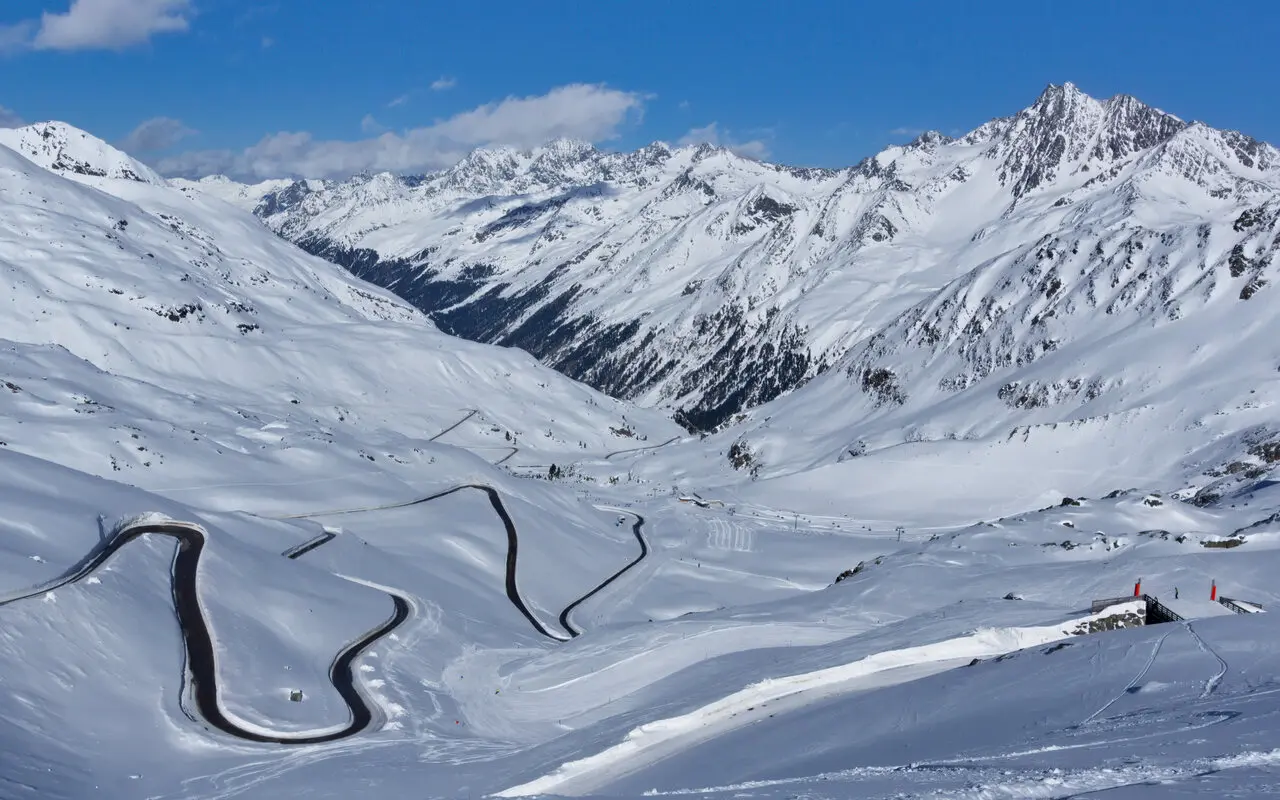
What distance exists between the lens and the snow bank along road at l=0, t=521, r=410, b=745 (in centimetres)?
3622

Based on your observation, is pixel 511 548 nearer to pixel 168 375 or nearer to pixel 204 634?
pixel 204 634

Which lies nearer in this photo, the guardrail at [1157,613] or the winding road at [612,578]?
the guardrail at [1157,613]

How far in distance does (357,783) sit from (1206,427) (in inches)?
5278

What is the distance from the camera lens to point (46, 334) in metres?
148

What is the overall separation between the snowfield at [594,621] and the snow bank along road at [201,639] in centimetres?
18

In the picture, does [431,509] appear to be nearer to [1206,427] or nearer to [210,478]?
[210,478]

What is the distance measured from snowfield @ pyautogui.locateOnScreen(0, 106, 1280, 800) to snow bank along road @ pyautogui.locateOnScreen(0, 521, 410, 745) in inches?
7.1

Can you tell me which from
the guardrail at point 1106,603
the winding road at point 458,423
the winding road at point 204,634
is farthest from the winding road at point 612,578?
the winding road at point 458,423

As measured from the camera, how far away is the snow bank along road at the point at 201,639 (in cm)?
3622

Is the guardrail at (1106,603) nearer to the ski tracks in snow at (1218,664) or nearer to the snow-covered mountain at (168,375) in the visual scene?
the ski tracks in snow at (1218,664)

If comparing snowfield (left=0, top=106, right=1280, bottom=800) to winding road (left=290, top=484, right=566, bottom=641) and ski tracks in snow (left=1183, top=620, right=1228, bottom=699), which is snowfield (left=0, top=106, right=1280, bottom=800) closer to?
ski tracks in snow (left=1183, top=620, right=1228, bottom=699)

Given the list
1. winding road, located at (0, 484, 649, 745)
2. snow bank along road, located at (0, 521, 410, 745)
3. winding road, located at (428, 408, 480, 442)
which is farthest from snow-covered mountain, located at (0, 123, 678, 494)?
winding road, located at (0, 484, 649, 745)

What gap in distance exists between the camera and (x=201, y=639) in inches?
1656

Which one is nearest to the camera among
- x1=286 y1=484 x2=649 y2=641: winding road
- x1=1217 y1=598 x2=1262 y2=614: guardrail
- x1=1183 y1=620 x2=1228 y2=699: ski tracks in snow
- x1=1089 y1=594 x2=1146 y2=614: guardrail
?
x1=1183 y1=620 x2=1228 y2=699: ski tracks in snow
